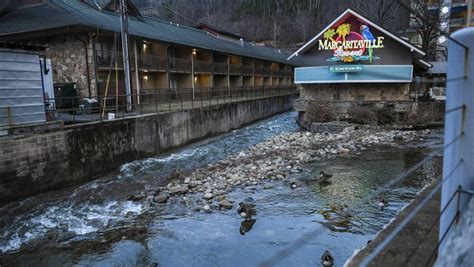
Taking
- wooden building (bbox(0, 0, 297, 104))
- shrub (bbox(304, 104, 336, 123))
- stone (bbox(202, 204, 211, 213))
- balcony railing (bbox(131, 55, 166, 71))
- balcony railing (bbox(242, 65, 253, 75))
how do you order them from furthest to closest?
1. balcony railing (bbox(242, 65, 253, 75))
2. balcony railing (bbox(131, 55, 166, 71))
3. shrub (bbox(304, 104, 336, 123))
4. wooden building (bbox(0, 0, 297, 104))
5. stone (bbox(202, 204, 211, 213))

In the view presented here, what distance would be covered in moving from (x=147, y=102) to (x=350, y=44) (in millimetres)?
15732

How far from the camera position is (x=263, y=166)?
48.7 feet

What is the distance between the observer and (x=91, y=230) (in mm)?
9438

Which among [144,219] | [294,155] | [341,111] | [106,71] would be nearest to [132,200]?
[144,219]

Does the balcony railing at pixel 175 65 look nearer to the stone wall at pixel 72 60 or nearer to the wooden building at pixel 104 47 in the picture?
the wooden building at pixel 104 47

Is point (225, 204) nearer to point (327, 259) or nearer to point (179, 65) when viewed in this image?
point (327, 259)

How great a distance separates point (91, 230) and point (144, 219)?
1.43m

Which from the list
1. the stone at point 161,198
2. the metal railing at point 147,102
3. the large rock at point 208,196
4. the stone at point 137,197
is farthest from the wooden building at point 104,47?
the large rock at point 208,196

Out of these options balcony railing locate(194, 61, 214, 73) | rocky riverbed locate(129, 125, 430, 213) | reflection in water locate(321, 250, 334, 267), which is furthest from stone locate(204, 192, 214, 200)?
balcony railing locate(194, 61, 214, 73)

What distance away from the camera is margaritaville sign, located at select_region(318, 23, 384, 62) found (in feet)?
82.6

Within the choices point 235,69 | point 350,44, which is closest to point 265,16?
point 235,69

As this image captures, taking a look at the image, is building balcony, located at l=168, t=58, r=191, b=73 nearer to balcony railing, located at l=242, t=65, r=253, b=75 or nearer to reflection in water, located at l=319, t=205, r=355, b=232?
balcony railing, located at l=242, t=65, r=253, b=75

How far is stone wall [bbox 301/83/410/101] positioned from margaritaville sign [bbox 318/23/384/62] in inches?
81.9

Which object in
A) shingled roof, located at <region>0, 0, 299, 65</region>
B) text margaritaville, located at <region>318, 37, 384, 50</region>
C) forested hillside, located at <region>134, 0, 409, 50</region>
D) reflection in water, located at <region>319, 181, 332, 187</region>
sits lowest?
reflection in water, located at <region>319, 181, 332, 187</region>
